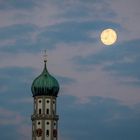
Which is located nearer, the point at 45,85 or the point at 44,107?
the point at 44,107

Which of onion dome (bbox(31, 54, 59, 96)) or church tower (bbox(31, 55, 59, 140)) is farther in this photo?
onion dome (bbox(31, 54, 59, 96))

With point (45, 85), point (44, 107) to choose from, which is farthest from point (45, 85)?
point (44, 107)

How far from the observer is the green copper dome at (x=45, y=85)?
179m

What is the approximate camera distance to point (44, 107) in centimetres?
17675

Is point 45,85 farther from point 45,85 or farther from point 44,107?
point 44,107

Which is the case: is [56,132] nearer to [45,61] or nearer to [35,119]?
[35,119]

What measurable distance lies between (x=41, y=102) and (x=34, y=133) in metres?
8.88

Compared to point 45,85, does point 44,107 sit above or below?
below

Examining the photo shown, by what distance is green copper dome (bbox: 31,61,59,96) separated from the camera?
179 metres

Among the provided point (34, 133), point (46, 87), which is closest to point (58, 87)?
point (46, 87)

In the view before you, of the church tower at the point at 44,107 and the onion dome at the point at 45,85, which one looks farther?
the onion dome at the point at 45,85

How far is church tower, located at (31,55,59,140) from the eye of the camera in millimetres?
174250

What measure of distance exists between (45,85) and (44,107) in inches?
263

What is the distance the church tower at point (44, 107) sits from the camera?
572 feet
